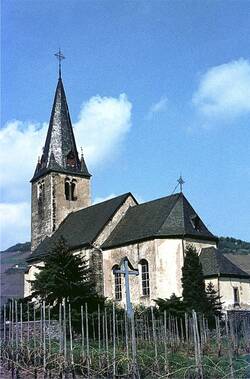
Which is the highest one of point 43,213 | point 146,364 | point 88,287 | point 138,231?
point 43,213

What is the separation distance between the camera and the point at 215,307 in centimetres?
3672

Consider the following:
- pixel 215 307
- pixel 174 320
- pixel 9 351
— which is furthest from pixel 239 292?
pixel 9 351

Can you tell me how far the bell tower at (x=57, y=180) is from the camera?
2149 inches

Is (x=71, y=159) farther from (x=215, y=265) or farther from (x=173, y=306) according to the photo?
(x=173, y=306)

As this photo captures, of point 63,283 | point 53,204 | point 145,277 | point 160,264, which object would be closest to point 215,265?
point 160,264

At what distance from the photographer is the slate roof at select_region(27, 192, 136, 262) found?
4544 cm

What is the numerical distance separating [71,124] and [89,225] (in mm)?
16100

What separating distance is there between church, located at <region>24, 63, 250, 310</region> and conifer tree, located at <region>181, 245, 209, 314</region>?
135cm

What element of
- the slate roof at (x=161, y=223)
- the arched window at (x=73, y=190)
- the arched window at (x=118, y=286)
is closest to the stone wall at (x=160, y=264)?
the slate roof at (x=161, y=223)

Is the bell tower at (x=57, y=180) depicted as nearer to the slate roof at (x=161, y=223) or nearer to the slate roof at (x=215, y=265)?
the slate roof at (x=161, y=223)

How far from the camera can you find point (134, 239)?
42.2m

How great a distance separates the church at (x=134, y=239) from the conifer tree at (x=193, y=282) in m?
1.35

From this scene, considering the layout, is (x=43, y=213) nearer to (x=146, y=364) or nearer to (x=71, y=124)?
(x=71, y=124)

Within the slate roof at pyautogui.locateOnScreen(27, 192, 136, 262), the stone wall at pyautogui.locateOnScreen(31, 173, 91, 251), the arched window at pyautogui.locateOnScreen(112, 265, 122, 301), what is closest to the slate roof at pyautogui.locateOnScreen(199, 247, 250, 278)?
the arched window at pyautogui.locateOnScreen(112, 265, 122, 301)
